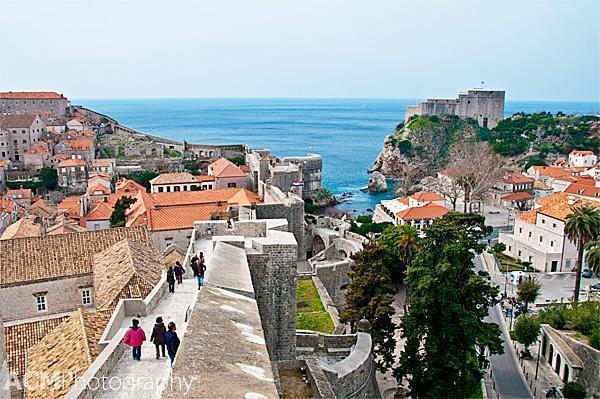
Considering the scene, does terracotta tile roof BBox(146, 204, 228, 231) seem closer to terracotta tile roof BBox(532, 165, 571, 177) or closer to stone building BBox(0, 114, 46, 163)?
stone building BBox(0, 114, 46, 163)

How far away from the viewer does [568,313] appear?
75.3ft

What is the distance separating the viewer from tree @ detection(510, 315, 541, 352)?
22.3 meters

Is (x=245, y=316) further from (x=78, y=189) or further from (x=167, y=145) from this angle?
(x=167, y=145)

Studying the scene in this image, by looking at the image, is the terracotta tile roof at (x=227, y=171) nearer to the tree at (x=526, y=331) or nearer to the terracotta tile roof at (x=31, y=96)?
the tree at (x=526, y=331)

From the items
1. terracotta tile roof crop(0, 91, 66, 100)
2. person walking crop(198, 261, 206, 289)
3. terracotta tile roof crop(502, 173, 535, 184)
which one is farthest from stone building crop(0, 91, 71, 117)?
person walking crop(198, 261, 206, 289)

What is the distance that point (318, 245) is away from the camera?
3925 centimetres

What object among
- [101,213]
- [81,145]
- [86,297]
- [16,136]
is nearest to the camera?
[86,297]

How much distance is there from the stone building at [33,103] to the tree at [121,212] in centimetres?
6221

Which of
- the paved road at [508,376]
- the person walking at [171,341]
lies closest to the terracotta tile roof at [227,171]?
the paved road at [508,376]

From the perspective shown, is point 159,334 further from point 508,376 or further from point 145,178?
point 145,178

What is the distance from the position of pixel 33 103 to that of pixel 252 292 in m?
95.5

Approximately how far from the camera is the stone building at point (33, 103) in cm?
9019

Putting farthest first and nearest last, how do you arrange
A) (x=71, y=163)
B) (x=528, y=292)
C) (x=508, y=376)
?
(x=71, y=163) → (x=528, y=292) → (x=508, y=376)

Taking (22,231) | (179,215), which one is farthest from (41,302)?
(179,215)
